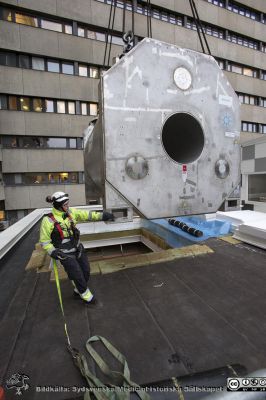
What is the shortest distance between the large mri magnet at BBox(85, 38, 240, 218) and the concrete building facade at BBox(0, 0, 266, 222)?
15023 millimetres

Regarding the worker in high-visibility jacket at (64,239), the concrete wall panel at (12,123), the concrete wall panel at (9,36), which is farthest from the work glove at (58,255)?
the concrete wall panel at (9,36)

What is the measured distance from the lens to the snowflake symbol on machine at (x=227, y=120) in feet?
8.39

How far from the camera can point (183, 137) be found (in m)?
2.96

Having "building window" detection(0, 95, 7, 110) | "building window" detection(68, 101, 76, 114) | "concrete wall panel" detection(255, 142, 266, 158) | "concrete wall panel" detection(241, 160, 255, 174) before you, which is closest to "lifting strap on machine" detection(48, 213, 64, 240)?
"concrete wall panel" detection(255, 142, 266, 158)

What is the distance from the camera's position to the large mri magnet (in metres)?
2.10

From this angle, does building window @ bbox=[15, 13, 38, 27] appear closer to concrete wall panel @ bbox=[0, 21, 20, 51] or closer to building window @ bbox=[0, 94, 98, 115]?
concrete wall panel @ bbox=[0, 21, 20, 51]

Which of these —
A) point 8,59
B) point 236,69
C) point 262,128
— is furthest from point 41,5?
point 262,128

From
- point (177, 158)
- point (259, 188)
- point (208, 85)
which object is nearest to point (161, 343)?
point (177, 158)

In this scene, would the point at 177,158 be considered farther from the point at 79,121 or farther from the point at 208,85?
the point at 79,121

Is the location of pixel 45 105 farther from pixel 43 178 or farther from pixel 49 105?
pixel 43 178

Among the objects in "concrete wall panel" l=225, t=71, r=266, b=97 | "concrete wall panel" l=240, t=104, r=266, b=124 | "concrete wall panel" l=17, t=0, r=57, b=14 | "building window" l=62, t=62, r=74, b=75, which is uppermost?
"concrete wall panel" l=17, t=0, r=57, b=14

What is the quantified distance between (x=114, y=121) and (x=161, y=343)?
90.3 inches

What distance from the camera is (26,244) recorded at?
18.4 feet

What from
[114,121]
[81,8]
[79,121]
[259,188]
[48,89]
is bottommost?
[259,188]
